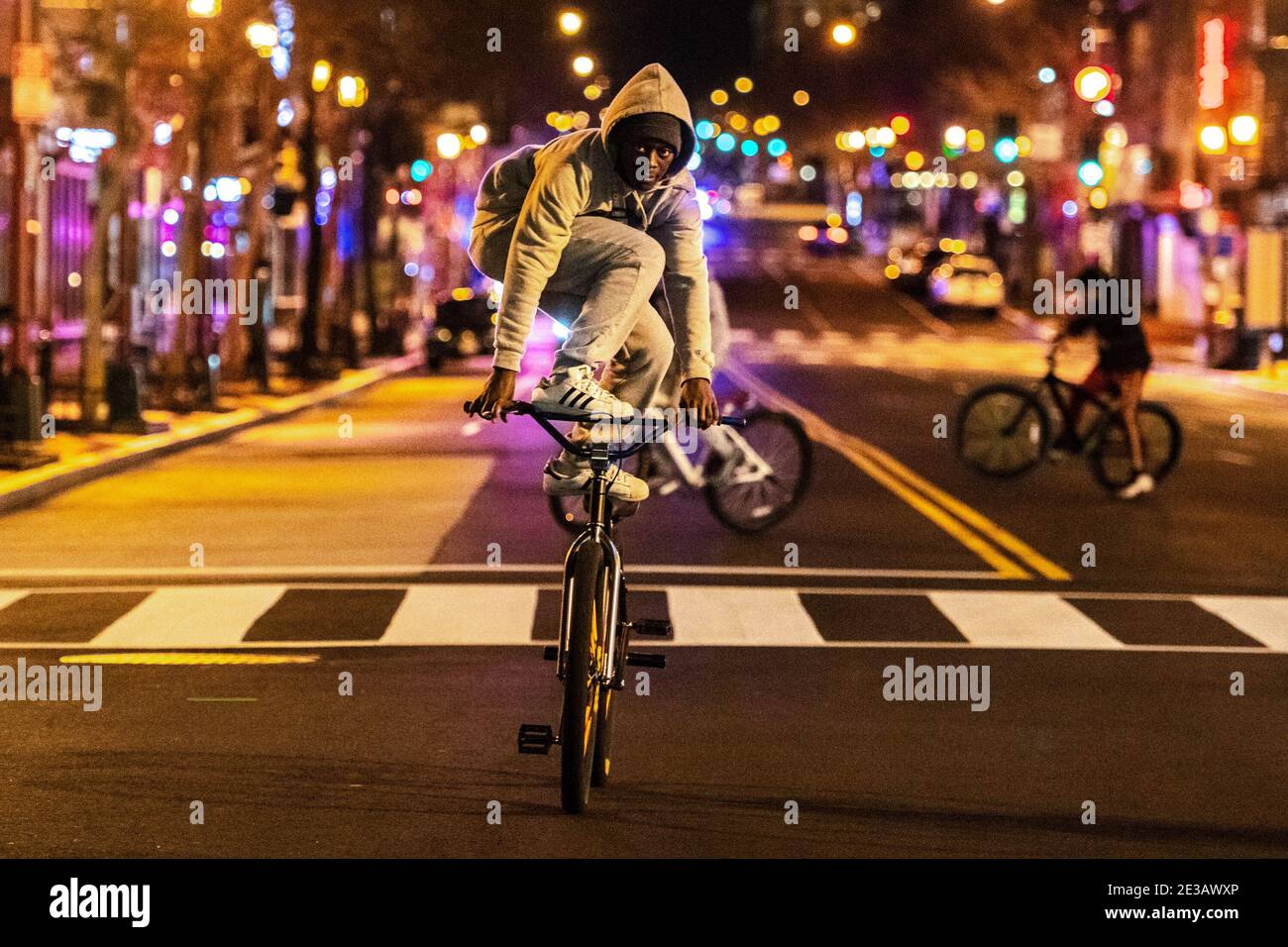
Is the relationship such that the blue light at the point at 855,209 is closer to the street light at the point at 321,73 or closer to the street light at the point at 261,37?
the street light at the point at 321,73

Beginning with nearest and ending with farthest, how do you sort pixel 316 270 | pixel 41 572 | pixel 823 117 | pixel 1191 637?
1. pixel 1191 637
2. pixel 41 572
3. pixel 316 270
4. pixel 823 117

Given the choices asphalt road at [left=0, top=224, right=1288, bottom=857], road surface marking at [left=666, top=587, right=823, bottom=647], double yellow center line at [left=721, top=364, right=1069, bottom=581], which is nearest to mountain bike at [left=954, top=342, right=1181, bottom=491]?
asphalt road at [left=0, top=224, right=1288, bottom=857]

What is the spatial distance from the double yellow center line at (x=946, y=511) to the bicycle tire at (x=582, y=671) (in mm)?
7349

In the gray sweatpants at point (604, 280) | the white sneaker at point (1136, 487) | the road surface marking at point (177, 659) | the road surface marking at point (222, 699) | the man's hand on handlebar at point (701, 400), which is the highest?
the gray sweatpants at point (604, 280)

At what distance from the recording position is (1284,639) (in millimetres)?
11984

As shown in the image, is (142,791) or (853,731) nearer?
(142,791)

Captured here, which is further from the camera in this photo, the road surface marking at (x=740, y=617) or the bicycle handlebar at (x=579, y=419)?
the road surface marking at (x=740, y=617)

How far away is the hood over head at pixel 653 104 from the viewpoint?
7242mm

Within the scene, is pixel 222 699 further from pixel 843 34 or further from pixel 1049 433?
pixel 843 34

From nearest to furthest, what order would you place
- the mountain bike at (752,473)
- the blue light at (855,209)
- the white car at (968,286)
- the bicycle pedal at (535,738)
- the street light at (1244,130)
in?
the bicycle pedal at (535,738) → the mountain bike at (752,473) → the street light at (1244,130) → the white car at (968,286) → the blue light at (855,209)

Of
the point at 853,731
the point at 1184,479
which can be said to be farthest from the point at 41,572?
the point at 1184,479

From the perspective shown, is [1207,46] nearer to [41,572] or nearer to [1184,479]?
[1184,479]

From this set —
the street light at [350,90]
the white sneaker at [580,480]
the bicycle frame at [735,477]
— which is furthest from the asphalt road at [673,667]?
the street light at [350,90]
